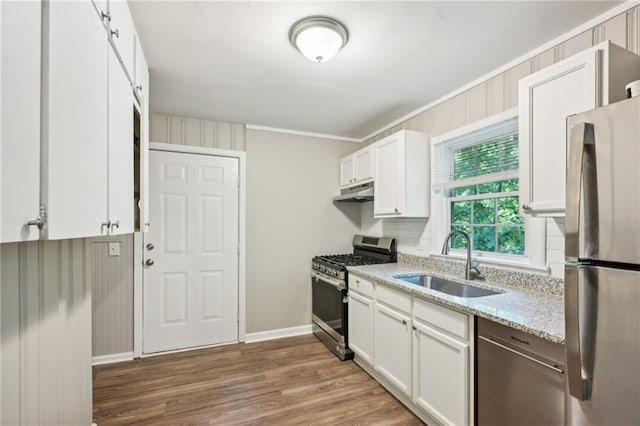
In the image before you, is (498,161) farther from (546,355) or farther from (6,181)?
(6,181)

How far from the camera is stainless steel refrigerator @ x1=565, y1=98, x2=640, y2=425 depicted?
953 mm

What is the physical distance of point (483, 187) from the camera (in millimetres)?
2492

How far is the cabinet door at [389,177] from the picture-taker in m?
2.82

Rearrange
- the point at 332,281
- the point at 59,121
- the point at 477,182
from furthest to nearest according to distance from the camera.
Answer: the point at 332,281
the point at 477,182
the point at 59,121

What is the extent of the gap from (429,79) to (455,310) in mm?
1734

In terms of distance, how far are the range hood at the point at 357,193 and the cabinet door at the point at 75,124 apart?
252cm

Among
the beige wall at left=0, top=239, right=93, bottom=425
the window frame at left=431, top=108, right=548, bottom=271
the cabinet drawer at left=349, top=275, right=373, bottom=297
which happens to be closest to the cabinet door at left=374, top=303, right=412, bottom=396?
the cabinet drawer at left=349, top=275, right=373, bottom=297

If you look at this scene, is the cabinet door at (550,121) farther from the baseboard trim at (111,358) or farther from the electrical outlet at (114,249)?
the baseboard trim at (111,358)

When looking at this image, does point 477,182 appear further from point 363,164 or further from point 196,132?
point 196,132

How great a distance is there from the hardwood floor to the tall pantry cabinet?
1.69 m

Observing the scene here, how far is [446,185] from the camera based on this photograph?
2.71m

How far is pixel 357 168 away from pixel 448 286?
1686mm

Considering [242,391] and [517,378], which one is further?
[242,391]

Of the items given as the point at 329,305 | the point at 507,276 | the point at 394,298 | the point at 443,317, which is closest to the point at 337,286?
the point at 329,305
